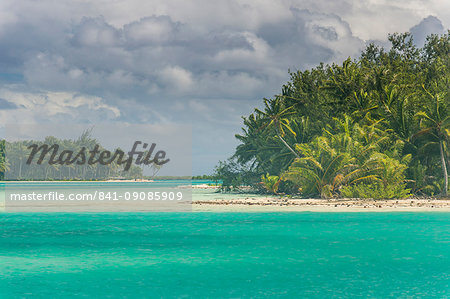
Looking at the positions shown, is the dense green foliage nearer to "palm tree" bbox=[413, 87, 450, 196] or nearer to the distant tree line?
"palm tree" bbox=[413, 87, 450, 196]

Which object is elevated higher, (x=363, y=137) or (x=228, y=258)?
(x=363, y=137)

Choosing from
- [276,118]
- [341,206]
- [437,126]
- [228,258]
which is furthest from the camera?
[276,118]

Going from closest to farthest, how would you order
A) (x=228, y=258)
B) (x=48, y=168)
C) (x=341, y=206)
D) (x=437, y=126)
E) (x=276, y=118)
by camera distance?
(x=228, y=258) → (x=341, y=206) → (x=437, y=126) → (x=276, y=118) → (x=48, y=168)

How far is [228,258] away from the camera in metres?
16.8

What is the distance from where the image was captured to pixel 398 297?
11.4 metres

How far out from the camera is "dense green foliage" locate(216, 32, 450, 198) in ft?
136

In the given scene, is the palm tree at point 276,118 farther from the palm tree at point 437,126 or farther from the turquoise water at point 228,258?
the turquoise water at point 228,258

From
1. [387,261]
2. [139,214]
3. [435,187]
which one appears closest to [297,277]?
[387,261]

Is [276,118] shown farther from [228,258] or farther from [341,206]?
[228,258]

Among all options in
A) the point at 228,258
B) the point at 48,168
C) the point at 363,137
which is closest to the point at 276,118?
the point at 363,137

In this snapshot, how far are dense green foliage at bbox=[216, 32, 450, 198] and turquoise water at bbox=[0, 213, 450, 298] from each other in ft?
43.6

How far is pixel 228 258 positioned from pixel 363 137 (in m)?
29.1

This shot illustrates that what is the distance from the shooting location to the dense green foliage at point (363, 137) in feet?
136

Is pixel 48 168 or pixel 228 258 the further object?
Answer: pixel 48 168
